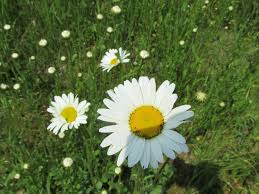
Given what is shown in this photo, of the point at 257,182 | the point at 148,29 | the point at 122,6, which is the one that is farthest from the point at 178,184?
the point at 122,6

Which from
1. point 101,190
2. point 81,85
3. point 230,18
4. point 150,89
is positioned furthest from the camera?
point 230,18

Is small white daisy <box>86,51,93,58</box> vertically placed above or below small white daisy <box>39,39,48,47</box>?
below

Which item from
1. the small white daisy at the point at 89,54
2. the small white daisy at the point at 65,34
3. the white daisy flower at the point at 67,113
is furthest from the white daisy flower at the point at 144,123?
the small white daisy at the point at 65,34

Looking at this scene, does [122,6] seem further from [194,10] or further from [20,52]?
[20,52]

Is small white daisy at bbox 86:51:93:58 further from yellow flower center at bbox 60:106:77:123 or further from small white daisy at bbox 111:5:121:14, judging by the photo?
yellow flower center at bbox 60:106:77:123

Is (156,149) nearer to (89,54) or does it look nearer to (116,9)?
(89,54)

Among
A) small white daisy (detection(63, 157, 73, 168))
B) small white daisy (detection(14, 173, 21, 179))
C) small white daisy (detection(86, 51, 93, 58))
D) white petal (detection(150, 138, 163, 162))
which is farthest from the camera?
small white daisy (detection(86, 51, 93, 58))

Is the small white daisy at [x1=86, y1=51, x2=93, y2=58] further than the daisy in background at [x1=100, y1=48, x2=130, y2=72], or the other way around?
the small white daisy at [x1=86, y1=51, x2=93, y2=58]

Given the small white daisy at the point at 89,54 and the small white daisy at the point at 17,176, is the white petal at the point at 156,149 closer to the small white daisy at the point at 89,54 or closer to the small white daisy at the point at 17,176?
the small white daisy at the point at 17,176

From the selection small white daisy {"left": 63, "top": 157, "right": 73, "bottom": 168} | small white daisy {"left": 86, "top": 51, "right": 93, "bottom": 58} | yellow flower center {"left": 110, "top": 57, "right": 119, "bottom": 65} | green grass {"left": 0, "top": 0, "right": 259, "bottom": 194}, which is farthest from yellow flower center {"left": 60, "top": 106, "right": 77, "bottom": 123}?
small white daisy {"left": 86, "top": 51, "right": 93, "bottom": 58}
